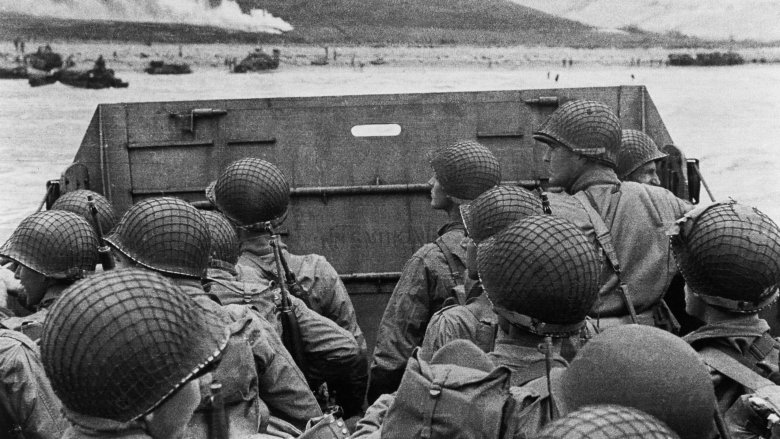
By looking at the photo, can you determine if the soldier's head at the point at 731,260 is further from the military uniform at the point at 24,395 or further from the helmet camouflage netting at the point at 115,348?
the military uniform at the point at 24,395

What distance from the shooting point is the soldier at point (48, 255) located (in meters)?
3.29

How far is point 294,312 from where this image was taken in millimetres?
3592

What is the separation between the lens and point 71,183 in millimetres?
5461

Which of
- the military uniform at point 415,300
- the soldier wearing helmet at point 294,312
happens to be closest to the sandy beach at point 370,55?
the military uniform at point 415,300

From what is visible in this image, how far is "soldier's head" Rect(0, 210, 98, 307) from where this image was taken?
3291 mm

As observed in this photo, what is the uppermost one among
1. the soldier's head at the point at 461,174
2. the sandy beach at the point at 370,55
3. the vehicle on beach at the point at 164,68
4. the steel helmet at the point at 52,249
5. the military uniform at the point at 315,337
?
the sandy beach at the point at 370,55

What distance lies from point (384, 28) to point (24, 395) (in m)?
6.88

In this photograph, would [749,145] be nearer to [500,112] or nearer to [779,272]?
[500,112]

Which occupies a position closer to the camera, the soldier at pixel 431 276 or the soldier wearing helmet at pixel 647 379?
the soldier wearing helmet at pixel 647 379

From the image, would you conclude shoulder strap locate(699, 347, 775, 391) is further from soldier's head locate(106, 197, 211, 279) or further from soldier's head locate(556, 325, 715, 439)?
soldier's head locate(106, 197, 211, 279)

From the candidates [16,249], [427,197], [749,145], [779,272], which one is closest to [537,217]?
[779,272]

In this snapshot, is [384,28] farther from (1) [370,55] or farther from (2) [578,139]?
(2) [578,139]

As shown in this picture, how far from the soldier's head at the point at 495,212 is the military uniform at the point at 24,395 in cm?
152

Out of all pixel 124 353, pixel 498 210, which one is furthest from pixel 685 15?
pixel 124 353
